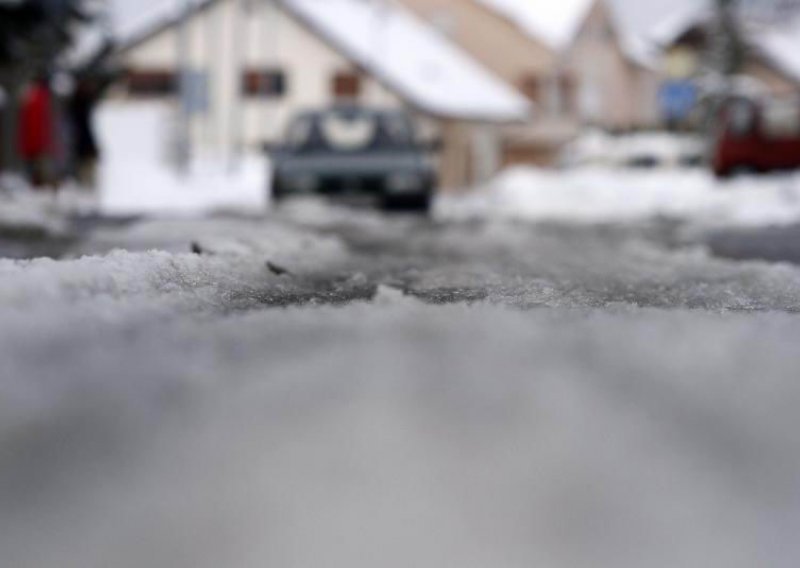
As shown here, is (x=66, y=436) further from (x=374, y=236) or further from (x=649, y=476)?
(x=374, y=236)

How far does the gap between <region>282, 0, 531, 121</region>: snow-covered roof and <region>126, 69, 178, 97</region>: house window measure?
4424 mm

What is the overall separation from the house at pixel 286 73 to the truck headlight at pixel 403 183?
22.8m

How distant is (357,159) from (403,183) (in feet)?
1.79

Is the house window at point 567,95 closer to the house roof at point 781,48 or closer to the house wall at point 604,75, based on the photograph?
the house wall at point 604,75

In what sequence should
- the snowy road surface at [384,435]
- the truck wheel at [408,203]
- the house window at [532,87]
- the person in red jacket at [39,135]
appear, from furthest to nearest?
1. the house window at [532,87]
2. the person in red jacket at [39,135]
3. the truck wheel at [408,203]
4. the snowy road surface at [384,435]

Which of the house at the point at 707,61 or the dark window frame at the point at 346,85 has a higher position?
the house at the point at 707,61

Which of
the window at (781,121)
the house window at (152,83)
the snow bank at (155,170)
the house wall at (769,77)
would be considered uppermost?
the house wall at (769,77)

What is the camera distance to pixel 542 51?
4619cm

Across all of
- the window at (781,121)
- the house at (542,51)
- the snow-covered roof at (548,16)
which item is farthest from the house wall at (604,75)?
the window at (781,121)

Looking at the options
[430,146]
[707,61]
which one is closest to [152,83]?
[707,61]

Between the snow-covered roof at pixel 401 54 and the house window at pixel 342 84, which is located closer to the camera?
the snow-covered roof at pixel 401 54

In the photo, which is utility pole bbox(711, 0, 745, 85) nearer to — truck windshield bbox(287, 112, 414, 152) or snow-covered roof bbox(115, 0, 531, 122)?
snow-covered roof bbox(115, 0, 531, 122)

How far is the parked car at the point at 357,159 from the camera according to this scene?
1275cm

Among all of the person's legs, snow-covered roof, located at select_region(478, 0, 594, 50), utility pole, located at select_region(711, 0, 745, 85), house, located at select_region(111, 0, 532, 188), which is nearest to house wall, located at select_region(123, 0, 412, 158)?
house, located at select_region(111, 0, 532, 188)
